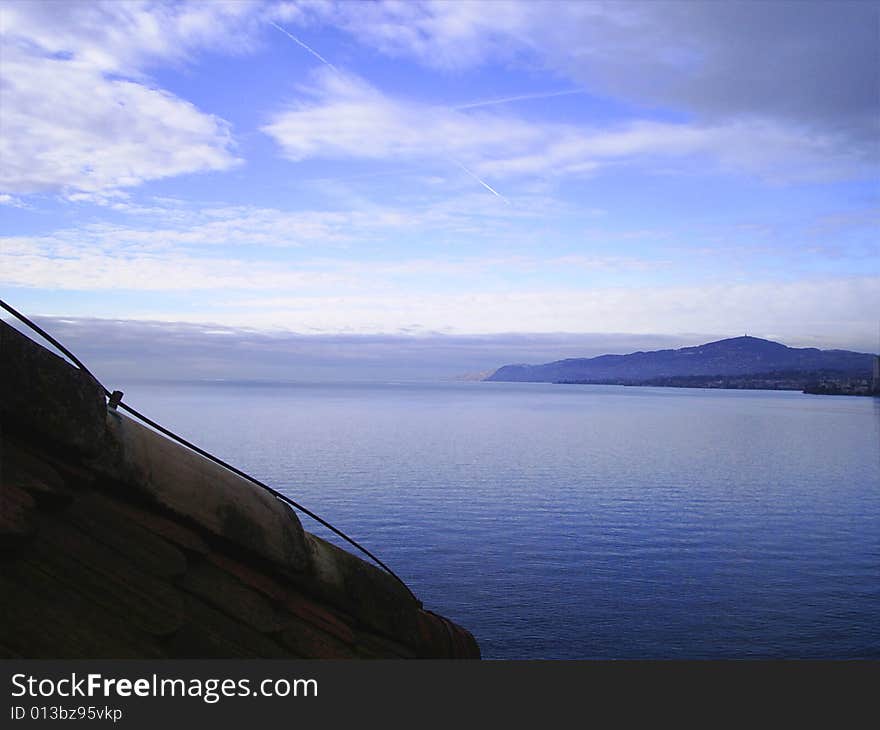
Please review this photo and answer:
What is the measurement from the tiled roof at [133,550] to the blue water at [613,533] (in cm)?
2266

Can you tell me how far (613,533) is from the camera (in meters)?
44.3

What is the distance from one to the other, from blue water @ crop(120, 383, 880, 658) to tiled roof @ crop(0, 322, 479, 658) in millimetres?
22659

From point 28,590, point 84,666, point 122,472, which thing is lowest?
point 84,666

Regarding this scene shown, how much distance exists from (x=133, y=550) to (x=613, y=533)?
42.6 metres

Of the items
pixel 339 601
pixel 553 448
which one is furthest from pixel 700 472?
pixel 339 601

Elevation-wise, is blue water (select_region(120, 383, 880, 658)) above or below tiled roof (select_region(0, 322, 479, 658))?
below

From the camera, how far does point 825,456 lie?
293ft

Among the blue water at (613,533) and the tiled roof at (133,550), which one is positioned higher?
the tiled roof at (133,550)

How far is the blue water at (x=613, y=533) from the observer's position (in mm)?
29688

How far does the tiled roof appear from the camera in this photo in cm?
391

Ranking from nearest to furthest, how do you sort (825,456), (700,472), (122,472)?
(122,472) → (700,472) → (825,456)

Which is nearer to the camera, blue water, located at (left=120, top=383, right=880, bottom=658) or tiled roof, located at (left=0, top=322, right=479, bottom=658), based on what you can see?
tiled roof, located at (left=0, top=322, right=479, bottom=658)

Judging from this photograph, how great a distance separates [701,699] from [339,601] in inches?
97.0

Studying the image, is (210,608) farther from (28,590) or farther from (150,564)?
(28,590)
